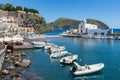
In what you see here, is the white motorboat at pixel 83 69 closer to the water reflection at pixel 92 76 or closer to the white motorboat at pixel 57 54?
the water reflection at pixel 92 76

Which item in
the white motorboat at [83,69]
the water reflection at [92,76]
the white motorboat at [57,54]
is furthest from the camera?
the white motorboat at [57,54]

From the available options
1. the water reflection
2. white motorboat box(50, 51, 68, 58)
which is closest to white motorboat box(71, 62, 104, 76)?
the water reflection

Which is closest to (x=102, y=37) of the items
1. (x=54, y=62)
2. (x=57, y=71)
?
(x=54, y=62)

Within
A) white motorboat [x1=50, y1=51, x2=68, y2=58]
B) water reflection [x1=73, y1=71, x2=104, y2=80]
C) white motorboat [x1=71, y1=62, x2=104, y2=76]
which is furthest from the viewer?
white motorboat [x1=50, y1=51, x2=68, y2=58]

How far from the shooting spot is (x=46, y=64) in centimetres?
6350

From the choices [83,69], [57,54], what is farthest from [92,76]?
[57,54]

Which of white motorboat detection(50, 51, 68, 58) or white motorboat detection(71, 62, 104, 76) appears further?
white motorboat detection(50, 51, 68, 58)

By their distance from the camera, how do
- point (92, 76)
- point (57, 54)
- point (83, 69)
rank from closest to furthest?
point (92, 76), point (83, 69), point (57, 54)

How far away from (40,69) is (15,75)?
32.3 feet

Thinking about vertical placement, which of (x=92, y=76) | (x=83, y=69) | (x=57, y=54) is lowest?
(x=92, y=76)

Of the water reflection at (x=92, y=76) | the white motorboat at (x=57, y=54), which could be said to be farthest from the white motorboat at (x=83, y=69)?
the white motorboat at (x=57, y=54)

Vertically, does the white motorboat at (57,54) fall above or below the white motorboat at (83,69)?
above

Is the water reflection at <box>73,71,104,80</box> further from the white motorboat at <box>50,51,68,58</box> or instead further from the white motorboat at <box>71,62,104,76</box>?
the white motorboat at <box>50,51,68,58</box>

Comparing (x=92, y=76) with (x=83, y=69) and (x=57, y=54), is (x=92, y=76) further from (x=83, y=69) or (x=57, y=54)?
(x=57, y=54)
